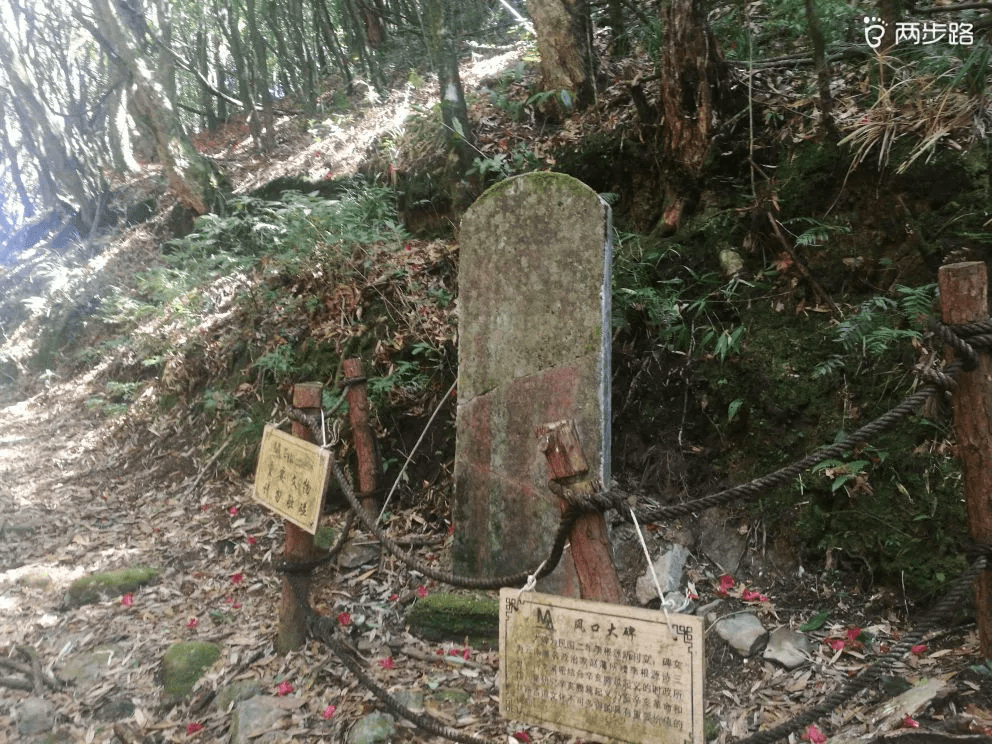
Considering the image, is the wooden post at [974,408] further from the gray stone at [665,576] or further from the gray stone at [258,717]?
the gray stone at [258,717]

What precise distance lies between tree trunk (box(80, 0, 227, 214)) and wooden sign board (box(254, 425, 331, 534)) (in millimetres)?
7468

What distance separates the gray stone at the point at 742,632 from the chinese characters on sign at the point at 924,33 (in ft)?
10.6

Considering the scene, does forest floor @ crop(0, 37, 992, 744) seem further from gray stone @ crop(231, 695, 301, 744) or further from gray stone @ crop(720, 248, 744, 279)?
gray stone @ crop(720, 248, 744, 279)

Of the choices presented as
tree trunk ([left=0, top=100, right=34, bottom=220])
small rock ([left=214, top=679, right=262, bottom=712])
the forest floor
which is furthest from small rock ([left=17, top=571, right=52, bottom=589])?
tree trunk ([left=0, top=100, right=34, bottom=220])

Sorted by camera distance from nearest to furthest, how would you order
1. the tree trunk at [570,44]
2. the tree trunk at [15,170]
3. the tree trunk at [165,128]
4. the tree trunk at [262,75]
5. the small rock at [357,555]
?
the small rock at [357,555], the tree trunk at [570,44], the tree trunk at [165,128], the tree trunk at [262,75], the tree trunk at [15,170]

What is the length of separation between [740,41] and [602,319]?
2847mm

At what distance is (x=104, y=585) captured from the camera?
4199 mm

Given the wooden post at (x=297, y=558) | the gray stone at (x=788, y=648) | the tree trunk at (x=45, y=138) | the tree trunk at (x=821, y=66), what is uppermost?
the tree trunk at (x=45, y=138)

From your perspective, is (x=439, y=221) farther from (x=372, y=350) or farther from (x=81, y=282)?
(x=81, y=282)

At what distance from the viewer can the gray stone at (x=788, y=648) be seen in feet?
9.22

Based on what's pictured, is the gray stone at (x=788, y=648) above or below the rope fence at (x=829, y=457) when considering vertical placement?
below

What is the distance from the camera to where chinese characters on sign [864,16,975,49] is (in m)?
3.62

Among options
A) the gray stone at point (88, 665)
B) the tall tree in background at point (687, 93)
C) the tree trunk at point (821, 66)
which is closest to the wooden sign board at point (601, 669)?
the gray stone at point (88, 665)

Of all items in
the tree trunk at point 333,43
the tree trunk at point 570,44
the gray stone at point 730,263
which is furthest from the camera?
the tree trunk at point 333,43
